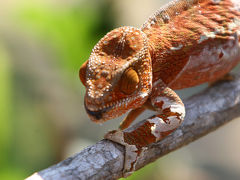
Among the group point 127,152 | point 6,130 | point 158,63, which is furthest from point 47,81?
point 127,152

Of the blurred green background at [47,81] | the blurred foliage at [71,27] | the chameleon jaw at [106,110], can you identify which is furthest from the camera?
the blurred foliage at [71,27]

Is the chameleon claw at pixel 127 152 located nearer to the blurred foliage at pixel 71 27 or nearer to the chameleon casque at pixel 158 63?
the chameleon casque at pixel 158 63

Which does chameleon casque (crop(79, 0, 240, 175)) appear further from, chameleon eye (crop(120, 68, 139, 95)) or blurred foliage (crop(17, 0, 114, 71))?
blurred foliage (crop(17, 0, 114, 71))

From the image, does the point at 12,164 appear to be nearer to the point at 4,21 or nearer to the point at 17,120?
the point at 17,120

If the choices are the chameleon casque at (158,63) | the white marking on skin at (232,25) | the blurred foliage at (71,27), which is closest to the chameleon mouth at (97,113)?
the chameleon casque at (158,63)

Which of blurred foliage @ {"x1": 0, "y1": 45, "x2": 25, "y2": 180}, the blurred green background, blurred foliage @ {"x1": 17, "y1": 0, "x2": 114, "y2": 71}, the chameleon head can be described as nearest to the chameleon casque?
the chameleon head

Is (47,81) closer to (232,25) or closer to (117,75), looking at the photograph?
(232,25)

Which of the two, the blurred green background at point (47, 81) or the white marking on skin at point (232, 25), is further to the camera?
the blurred green background at point (47, 81)
